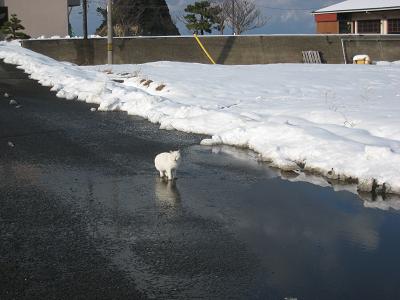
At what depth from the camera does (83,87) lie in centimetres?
1630

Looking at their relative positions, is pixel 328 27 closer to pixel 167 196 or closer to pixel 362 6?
pixel 362 6

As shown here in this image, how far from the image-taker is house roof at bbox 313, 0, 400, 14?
37.8 m

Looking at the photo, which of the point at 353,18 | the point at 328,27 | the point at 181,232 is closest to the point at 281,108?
the point at 181,232

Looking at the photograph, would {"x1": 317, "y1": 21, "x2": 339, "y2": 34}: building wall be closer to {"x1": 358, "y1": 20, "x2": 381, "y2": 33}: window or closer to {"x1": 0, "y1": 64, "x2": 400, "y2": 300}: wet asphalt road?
{"x1": 358, "y1": 20, "x2": 381, "y2": 33}: window

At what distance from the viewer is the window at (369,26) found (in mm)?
40031

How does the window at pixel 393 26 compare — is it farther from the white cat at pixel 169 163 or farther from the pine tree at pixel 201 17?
the white cat at pixel 169 163

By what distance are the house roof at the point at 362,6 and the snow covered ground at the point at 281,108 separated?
15.4 metres

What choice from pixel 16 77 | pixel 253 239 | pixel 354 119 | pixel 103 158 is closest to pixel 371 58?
pixel 16 77

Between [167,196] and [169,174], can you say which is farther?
[169,174]

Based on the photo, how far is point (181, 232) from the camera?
5.62m

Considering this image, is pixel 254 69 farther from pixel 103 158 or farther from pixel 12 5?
pixel 12 5

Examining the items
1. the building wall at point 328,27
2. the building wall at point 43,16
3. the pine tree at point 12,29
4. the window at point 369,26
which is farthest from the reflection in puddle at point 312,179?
the building wall at point 43,16

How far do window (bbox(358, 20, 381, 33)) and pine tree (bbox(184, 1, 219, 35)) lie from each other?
11905mm

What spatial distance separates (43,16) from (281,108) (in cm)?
3710
